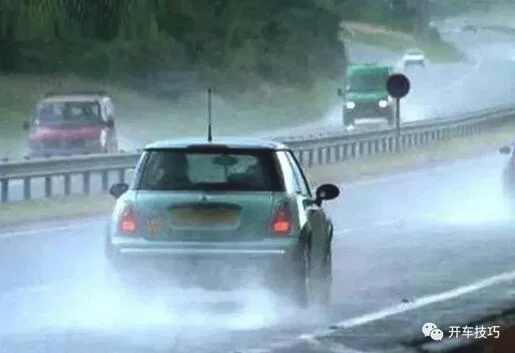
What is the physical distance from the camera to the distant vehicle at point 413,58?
7200 cm

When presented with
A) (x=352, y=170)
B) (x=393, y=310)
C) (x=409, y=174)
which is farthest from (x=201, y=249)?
(x=409, y=174)

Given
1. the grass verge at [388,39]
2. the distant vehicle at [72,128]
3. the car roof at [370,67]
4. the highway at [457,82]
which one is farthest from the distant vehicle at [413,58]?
the distant vehicle at [72,128]

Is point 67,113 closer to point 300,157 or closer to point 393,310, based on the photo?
point 300,157

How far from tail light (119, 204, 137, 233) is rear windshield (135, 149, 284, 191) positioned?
31 centimetres

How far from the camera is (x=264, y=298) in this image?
1620 cm

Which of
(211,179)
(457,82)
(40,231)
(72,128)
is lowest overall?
(457,82)

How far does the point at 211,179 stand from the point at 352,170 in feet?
93.8

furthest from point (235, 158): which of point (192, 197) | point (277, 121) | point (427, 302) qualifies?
point (277, 121)

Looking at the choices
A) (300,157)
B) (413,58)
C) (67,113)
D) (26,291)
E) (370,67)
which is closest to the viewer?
(26,291)

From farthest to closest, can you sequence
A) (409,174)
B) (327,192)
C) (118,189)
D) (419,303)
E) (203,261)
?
(409,174)
(327,192)
(118,189)
(419,303)
(203,261)

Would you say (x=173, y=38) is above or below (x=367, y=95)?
above

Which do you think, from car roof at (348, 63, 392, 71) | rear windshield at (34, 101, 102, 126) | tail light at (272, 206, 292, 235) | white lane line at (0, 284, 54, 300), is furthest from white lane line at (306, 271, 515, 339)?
car roof at (348, 63, 392, 71)

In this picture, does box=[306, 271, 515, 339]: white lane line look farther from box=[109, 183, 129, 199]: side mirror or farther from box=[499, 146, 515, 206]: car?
box=[499, 146, 515, 206]: car

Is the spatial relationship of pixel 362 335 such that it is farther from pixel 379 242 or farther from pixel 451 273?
pixel 379 242
